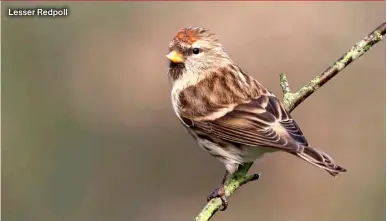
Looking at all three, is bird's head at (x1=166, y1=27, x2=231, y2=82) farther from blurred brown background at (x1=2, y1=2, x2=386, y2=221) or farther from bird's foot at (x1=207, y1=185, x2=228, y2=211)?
blurred brown background at (x1=2, y1=2, x2=386, y2=221)

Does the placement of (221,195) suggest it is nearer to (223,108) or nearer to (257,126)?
(257,126)

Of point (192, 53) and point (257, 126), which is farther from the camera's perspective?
point (192, 53)

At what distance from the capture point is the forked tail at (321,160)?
4.31 m

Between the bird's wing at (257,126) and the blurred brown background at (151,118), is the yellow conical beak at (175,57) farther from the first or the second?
the blurred brown background at (151,118)

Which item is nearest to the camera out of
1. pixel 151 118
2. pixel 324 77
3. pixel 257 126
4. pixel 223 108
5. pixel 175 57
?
pixel 324 77

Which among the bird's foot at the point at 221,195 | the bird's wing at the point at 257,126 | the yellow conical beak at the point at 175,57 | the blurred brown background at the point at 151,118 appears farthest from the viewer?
the blurred brown background at the point at 151,118

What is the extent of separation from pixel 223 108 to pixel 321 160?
35.4 inches

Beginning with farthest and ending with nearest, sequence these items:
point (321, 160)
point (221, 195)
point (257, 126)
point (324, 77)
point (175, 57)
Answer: point (175, 57) → point (257, 126) → point (324, 77) → point (221, 195) → point (321, 160)

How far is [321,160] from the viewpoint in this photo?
14.4ft

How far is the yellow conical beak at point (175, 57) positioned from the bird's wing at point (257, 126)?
44 centimetres

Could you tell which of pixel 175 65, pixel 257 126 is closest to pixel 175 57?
pixel 175 65

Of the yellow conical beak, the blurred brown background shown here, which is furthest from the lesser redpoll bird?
the blurred brown background

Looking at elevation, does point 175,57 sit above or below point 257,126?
above

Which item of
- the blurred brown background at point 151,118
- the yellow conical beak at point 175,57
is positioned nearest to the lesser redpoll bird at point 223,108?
the yellow conical beak at point 175,57
